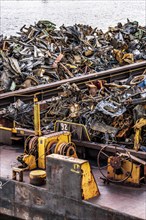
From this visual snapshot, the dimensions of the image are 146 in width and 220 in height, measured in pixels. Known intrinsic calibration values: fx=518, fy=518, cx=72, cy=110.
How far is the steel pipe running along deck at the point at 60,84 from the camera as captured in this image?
1410 cm

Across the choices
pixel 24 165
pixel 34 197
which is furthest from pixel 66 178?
pixel 24 165

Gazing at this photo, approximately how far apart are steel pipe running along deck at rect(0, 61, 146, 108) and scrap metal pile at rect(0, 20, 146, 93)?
78 cm

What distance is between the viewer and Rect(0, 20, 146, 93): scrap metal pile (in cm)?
1678

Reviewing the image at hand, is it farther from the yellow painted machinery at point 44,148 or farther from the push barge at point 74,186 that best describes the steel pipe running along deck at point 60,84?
the push barge at point 74,186

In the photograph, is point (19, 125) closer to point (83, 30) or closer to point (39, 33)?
point (39, 33)

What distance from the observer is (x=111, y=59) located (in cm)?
2027

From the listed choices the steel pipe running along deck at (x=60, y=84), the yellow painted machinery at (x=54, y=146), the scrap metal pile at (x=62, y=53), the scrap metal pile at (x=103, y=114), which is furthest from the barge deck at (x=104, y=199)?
the scrap metal pile at (x=62, y=53)

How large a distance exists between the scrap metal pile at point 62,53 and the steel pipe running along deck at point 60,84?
781 millimetres

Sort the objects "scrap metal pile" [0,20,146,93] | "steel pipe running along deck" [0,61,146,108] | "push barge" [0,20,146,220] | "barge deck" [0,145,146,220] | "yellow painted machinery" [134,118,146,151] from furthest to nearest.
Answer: "scrap metal pile" [0,20,146,93], "steel pipe running along deck" [0,61,146,108], "yellow painted machinery" [134,118,146,151], "push barge" [0,20,146,220], "barge deck" [0,145,146,220]

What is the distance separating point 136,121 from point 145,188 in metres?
1.48

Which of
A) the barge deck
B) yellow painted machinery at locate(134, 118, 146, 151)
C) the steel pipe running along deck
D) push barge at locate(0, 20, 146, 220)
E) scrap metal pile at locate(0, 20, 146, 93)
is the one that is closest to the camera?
the barge deck

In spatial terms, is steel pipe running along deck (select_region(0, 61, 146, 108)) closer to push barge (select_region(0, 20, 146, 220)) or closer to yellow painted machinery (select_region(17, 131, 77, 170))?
push barge (select_region(0, 20, 146, 220))

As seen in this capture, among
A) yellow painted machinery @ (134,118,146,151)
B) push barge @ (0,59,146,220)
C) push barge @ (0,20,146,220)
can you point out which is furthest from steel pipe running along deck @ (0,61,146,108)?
yellow painted machinery @ (134,118,146,151)

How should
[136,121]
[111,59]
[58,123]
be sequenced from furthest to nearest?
[111,59] → [58,123] → [136,121]
